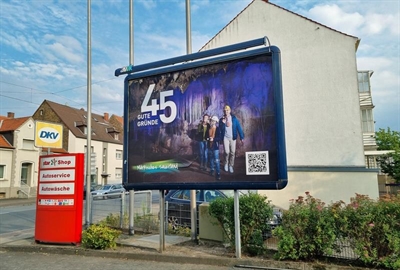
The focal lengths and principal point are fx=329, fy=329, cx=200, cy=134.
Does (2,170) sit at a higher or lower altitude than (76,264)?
higher

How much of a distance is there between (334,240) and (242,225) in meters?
1.87

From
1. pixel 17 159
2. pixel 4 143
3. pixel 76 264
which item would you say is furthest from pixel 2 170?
pixel 76 264

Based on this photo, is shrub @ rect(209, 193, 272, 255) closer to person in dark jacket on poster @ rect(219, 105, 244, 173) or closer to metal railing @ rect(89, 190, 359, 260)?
person in dark jacket on poster @ rect(219, 105, 244, 173)

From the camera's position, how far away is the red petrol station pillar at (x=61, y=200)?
867cm

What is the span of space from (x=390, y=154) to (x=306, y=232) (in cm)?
2506

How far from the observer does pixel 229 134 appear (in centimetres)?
668

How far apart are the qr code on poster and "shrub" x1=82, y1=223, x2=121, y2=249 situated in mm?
→ 3980

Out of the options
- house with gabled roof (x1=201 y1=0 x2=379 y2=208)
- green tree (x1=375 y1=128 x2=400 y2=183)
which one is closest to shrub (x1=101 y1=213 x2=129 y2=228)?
house with gabled roof (x1=201 y1=0 x2=379 y2=208)

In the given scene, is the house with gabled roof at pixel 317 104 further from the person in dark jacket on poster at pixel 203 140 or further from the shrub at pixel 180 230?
the person in dark jacket on poster at pixel 203 140

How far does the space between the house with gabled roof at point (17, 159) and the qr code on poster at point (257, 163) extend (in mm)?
34930

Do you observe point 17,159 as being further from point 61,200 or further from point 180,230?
point 180,230

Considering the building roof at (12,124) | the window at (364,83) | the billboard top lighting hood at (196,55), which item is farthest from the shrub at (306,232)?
the building roof at (12,124)

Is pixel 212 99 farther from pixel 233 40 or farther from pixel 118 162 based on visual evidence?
pixel 118 162

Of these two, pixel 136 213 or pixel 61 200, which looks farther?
pixel 136 213
